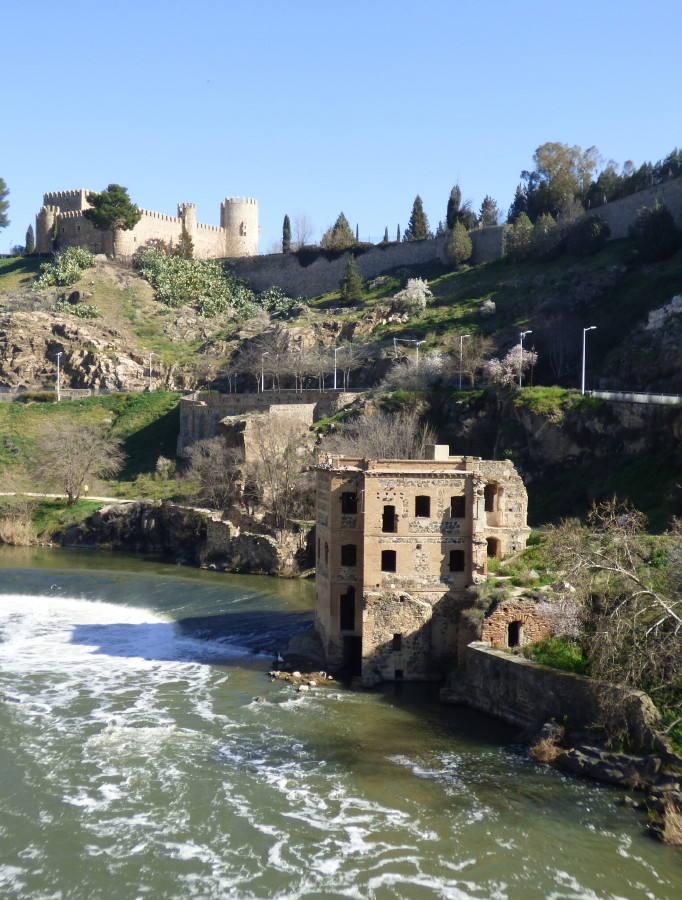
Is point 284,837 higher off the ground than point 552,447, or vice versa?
point 552,447

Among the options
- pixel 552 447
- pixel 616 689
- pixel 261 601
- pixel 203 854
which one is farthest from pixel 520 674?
pixel 552 447

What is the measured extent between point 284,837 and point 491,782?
17.8 feet

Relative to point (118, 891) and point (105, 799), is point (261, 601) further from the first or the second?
point (118, 891)

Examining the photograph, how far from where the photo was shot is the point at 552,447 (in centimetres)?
5497

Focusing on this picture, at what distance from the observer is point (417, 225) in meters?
104

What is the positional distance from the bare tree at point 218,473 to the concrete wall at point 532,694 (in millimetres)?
32640

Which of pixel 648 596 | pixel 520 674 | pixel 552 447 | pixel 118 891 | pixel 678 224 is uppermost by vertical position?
pixel 678 224

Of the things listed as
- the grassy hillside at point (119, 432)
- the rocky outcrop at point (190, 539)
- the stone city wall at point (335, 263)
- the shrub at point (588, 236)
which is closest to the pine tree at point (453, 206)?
A: the stone city wall at point (335, 263)

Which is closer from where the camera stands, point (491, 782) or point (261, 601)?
point (491, 782)

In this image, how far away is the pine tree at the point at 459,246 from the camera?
307ft

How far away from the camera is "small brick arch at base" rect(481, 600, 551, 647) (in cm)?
2817

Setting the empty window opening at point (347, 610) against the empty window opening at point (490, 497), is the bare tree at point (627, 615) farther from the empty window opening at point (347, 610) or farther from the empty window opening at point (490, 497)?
the empty window opening at point (347, 610)

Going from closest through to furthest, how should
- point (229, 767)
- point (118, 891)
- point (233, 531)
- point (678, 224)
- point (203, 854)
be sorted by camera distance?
point (118, 891)
point (203, 854)
point (229, 767)
point (233, 531)
point (678, 224)

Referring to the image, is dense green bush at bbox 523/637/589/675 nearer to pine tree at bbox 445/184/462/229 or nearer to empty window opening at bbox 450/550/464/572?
empty window opening at bbox 450/550/464/572
